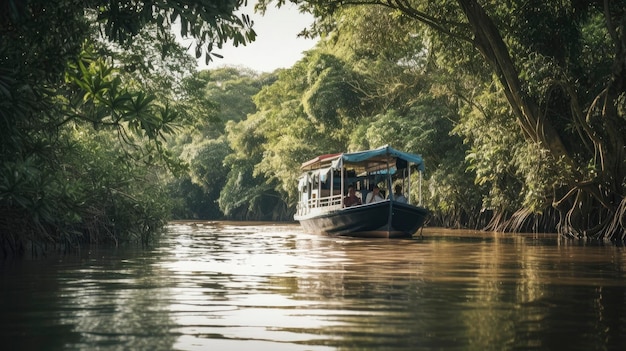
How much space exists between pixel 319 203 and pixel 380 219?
4032 mm

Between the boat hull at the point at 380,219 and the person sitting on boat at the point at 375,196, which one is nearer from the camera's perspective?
the boat hull at the point at 380,219

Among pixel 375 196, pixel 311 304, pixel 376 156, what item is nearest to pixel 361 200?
pixel 376 156

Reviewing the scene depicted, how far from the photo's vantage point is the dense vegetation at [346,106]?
10.9m

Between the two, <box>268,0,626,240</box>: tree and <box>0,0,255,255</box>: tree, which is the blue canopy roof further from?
<box>0,0,255,255</box>: tree

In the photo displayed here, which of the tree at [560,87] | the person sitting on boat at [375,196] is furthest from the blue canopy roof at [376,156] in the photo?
the tree at [560,87]

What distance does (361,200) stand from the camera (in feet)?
86.0

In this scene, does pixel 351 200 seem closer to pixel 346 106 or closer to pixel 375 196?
pixel 375 196

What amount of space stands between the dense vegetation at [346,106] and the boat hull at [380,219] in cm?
256

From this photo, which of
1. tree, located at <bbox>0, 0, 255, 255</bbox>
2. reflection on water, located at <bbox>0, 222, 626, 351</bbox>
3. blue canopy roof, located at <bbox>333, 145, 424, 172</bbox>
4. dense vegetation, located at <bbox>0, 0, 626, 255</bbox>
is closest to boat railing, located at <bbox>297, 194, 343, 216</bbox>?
blue canopy roof, located at <bbox>333, 145, 424, 172</bbox>

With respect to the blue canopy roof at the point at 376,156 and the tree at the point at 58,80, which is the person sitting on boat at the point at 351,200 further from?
the tree at the point at 58,80

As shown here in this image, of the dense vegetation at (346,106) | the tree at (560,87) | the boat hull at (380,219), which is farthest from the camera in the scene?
the boat hull at (380,219)

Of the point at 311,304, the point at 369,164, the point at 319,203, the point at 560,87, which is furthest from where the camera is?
the point at 319,203

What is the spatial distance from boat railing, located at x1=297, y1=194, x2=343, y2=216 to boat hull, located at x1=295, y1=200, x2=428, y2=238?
0.75 metres

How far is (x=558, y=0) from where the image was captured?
2164cm
